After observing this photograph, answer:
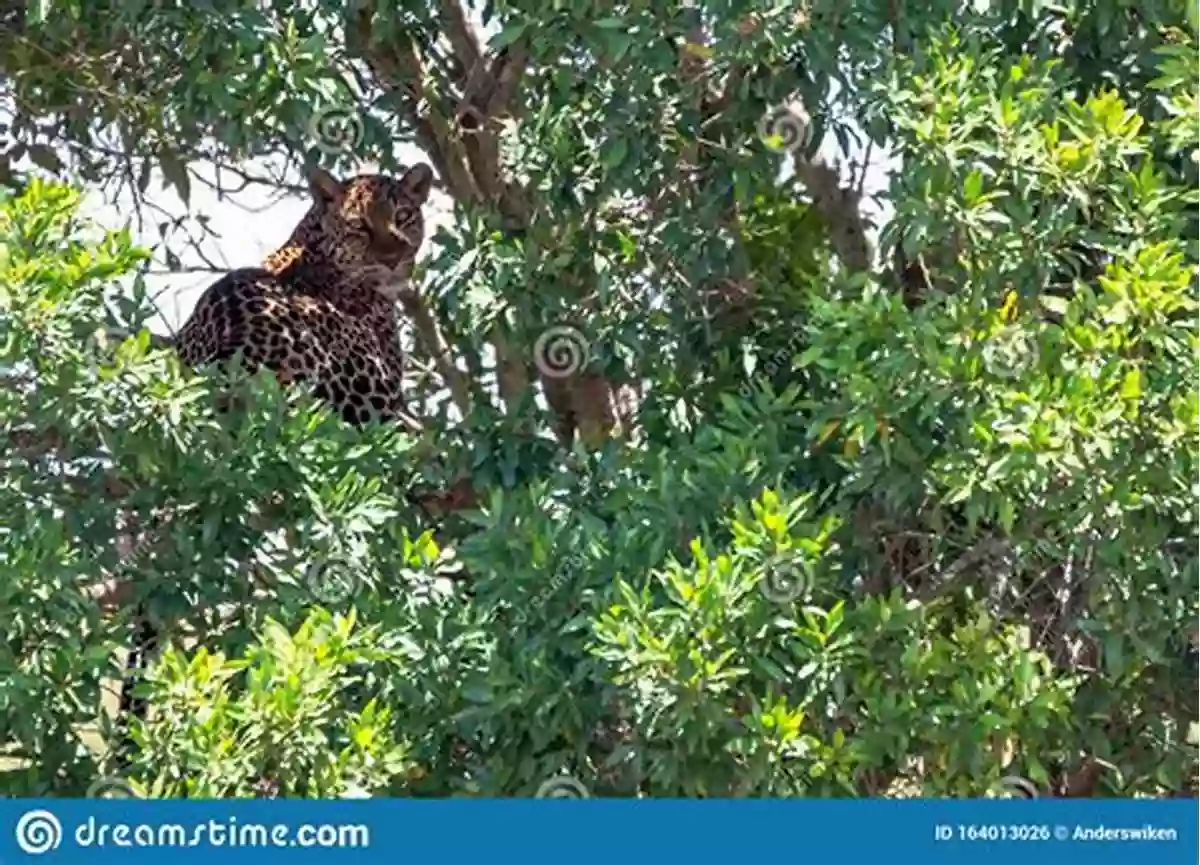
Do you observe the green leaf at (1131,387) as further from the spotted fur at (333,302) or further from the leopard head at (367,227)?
the leopard head at (367,227)

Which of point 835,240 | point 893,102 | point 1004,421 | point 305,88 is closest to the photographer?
point 1004,421

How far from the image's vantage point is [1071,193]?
4078mm

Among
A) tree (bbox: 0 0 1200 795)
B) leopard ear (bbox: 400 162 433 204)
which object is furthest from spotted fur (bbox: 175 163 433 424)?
tree (bbox: 0 0 1200 795)

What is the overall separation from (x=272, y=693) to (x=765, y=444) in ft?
3.37

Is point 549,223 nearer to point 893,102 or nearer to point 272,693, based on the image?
point 893,102

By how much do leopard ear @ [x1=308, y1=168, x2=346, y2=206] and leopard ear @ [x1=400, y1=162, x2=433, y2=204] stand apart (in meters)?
0.20

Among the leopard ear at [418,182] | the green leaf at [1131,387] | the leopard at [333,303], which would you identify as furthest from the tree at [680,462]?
the leopard ear at [418,182]

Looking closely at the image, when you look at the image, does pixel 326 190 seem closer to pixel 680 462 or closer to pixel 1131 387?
pixel 680 462

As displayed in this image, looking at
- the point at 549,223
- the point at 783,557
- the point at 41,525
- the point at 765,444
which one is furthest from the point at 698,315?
the point at 41,525

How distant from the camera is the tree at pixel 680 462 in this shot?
4.02 meters

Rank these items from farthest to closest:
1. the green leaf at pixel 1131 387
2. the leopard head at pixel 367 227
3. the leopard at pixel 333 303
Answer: the leopard head at pixel 367 227 < the leopard at pixel 333 303 < the green leaf at pixel 1131 387

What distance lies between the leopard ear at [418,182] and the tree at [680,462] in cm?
83

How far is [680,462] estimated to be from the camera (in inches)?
177

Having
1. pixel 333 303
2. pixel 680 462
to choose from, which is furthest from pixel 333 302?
pixel 680 462
